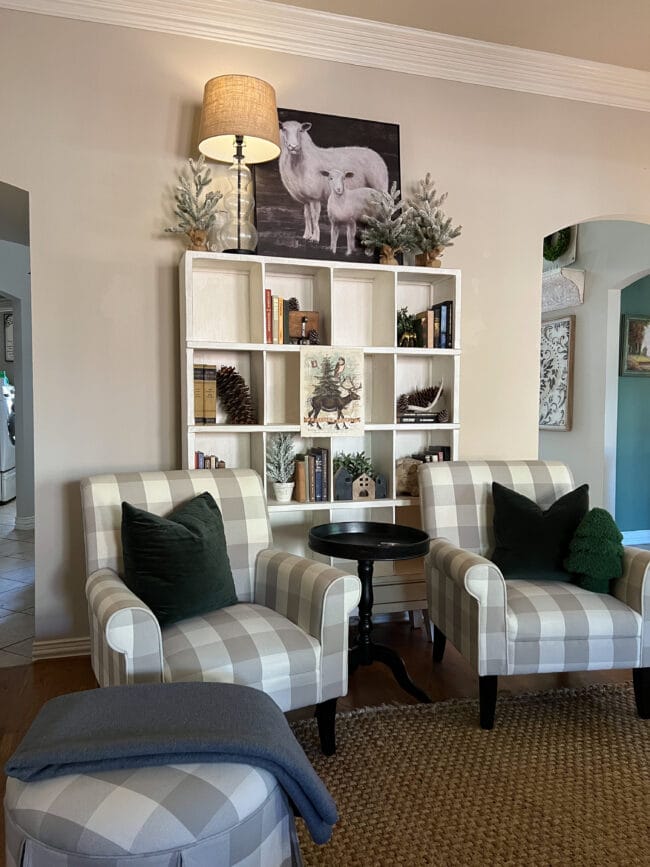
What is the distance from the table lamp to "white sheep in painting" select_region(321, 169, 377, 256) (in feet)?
1.14

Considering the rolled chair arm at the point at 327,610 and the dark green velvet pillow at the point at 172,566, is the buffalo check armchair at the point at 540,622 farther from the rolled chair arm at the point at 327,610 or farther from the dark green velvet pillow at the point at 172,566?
the dark green velvet pillow at the point at 172,566

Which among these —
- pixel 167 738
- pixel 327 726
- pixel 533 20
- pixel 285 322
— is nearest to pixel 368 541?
pixel 327 726

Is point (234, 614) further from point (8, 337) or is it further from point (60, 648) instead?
point (8, 337)

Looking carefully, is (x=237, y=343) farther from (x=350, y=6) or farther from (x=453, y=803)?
(x=453, y=803)

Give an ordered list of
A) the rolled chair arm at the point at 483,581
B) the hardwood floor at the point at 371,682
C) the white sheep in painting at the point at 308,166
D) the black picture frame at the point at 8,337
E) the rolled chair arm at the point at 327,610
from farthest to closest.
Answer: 1. the black picture frame at the point at 8,337
2. the white sheep in painting at the point at 308,166
3. the hardwood floor at the point at 371,682
4. the rolled chair arm at the point at 483,581
5. the rolled chair arm at the point at 327,610

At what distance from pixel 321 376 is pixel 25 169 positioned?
153 cm

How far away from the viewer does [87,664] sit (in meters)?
2.89

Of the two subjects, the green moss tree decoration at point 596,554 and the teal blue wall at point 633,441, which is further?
the teal blue wall at point 633,441

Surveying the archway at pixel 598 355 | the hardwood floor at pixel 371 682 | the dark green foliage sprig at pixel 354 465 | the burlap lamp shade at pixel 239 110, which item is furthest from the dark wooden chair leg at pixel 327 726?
the archway at pixel 598 355

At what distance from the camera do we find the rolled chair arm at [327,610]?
2029 mm

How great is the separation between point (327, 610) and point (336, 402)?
123 centimetres

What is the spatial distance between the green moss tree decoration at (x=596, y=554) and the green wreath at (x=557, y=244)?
3555 mm

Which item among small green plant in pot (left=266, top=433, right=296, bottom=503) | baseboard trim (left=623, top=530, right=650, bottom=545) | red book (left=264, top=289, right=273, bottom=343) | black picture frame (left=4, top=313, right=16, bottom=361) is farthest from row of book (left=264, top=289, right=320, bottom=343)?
black picture frame (left=4, top=313, right=16, bottom=361)

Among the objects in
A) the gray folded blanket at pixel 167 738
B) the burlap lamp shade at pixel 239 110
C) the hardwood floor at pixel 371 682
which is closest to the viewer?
the gray folded blanket at pixel 167 738
